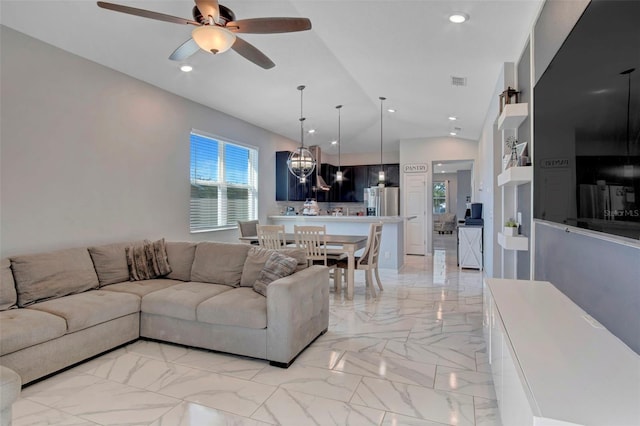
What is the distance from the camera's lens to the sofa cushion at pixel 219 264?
364cm

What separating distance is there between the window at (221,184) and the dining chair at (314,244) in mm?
1763

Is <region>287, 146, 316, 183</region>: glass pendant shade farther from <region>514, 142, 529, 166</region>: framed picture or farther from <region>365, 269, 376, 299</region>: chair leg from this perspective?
<region>514, 142, 529, 166</region>: framed picture

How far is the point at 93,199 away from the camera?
3979mm

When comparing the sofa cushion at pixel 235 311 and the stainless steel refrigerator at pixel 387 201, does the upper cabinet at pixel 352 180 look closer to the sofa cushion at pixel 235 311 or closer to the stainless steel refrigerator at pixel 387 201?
the stainless steel refrigerator at pixel 387 201

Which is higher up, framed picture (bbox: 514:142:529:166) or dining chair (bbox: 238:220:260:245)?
framed picture (bbox: 514:142:529:166)

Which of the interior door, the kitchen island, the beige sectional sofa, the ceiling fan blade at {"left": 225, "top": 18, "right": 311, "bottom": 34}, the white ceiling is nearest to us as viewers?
the ceiling fan blade at {"left": 225, "top": 18, "right": 311, "bottom": 34}

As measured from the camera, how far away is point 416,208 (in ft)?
29.1

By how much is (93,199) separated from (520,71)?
183 inches

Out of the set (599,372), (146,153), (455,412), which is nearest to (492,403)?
(455,412)

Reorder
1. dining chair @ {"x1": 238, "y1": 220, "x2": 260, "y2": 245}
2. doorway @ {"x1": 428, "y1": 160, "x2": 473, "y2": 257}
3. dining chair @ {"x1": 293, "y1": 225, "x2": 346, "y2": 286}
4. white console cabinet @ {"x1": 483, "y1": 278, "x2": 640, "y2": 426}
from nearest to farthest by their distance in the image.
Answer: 1. white console cabinet @ {"x1": 483, "y1": 278, "x2": 640, "y2": 426}
2. dining chair @ {"x1": 293, "y1": 225, "x2": 346, "y2": 286}
3. dining chair @ {"x1": 238, "y1": 220, "x2": 260, "y2": 245}
4. doorway @ {"x1": 428, "y1": 160, "x2": 473, "y2": 257}

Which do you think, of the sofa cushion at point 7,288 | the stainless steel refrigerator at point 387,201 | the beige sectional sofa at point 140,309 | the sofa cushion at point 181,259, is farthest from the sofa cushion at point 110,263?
the stainless steel refrigerator at point 387,201

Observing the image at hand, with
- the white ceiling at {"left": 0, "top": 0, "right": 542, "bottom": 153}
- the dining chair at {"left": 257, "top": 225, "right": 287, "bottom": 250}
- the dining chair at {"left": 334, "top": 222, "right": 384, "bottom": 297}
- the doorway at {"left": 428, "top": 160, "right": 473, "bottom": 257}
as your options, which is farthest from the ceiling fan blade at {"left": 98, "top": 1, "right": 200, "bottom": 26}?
the doorway at {"left": 428, "top": 160, "right": 473, "bottom": 257}

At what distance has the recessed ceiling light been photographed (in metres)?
3.00

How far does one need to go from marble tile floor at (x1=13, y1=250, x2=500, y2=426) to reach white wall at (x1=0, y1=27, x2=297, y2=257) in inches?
60.8
